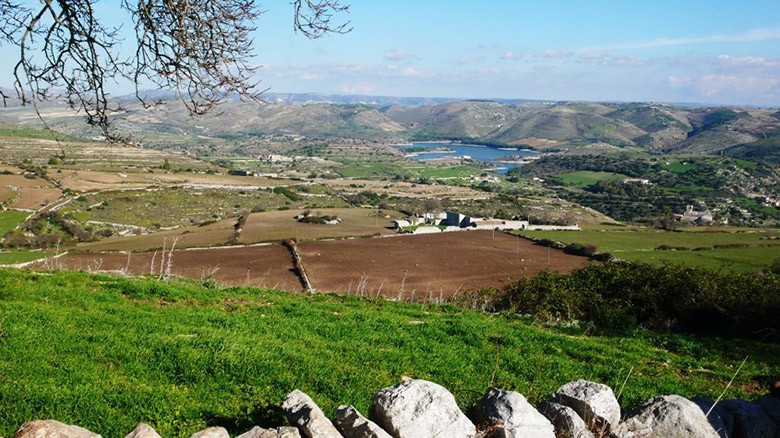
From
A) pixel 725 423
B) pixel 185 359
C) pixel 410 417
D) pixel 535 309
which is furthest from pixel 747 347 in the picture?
pixel 185 359

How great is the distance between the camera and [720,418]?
532 cm

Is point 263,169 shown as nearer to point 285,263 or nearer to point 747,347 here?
point 285,263

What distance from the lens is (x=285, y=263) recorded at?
3956 centimetres

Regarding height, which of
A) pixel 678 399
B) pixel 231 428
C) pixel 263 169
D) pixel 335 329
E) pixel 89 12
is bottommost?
pixel 263 169

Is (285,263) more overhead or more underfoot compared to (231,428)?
more underfoot

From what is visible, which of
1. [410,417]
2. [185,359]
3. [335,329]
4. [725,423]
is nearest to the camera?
[410,417]

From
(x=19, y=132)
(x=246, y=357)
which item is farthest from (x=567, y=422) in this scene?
(x=19, y=132)

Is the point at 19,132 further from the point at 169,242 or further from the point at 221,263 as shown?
the point at 221,263

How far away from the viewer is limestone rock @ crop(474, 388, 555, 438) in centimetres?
471

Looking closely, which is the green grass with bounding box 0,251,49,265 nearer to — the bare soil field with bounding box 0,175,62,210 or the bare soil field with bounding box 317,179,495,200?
the bare soil field with bounding box 0,175,62,210

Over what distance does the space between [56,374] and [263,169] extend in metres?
168

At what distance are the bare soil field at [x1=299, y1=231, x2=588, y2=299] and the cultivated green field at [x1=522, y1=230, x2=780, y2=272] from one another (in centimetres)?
577

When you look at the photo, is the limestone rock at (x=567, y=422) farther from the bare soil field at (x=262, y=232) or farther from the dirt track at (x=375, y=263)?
the bare soil field at (x=262, y=232)

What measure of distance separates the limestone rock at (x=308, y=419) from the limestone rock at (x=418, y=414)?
1.62ft
